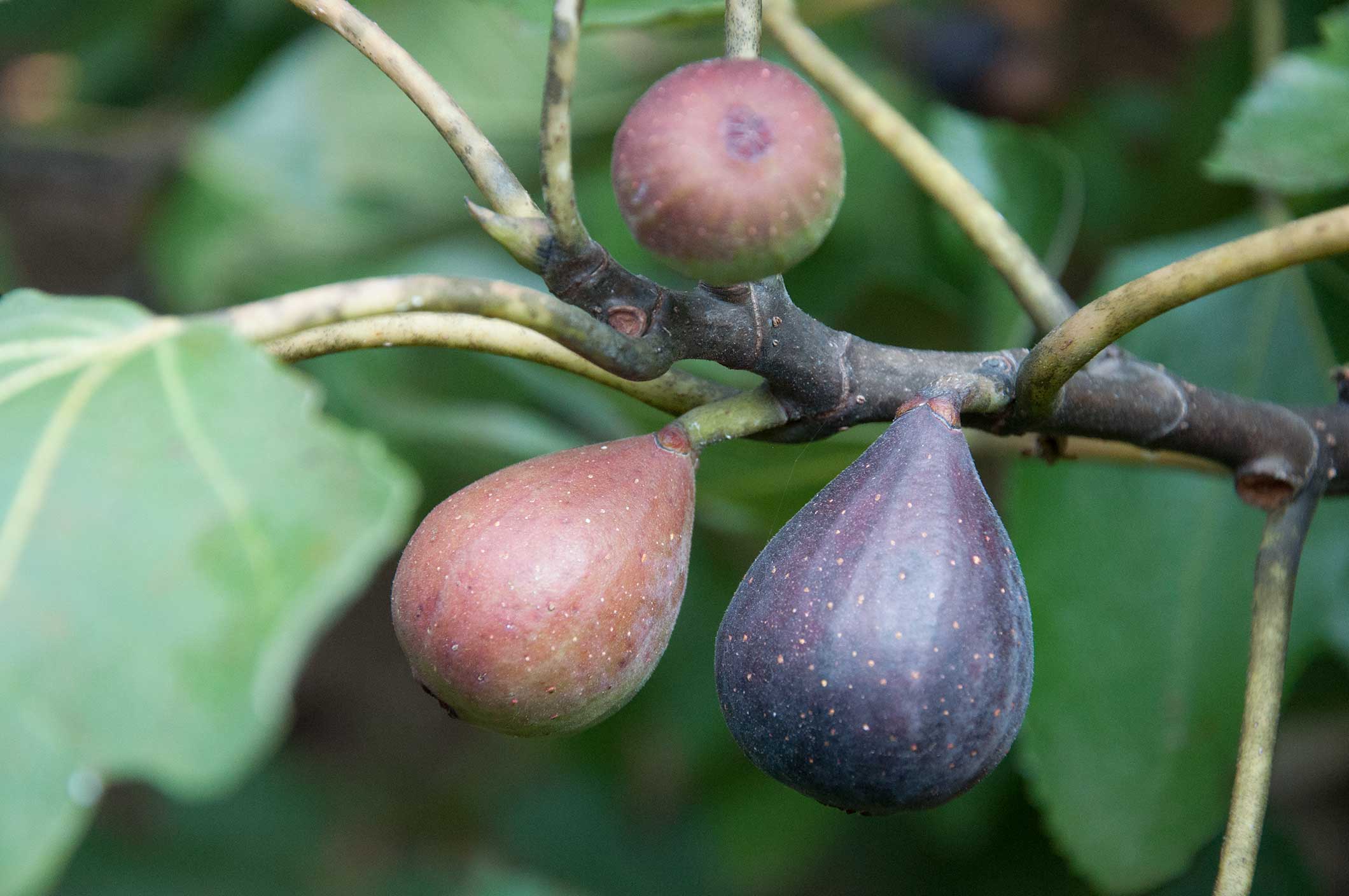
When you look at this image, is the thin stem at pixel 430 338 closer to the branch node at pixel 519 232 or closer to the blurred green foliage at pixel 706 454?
the branch node at pixel 519 232

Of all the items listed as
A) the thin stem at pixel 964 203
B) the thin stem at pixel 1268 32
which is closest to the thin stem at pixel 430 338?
the thin stem at pixel 964 203

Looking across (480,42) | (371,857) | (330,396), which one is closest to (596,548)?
(330,396)

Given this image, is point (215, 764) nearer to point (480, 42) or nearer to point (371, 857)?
point (480, 42)

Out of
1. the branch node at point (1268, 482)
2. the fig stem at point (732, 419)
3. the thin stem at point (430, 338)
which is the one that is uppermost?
the thin stem at point (430, 338)

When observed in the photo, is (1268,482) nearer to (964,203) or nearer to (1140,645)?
(964,203)

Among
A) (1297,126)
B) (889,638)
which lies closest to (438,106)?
(889,638)

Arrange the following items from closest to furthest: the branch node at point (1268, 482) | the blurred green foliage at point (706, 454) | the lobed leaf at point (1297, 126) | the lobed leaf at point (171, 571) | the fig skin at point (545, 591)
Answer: the lobed leaf at point (171, 571)
the fig skin at point (545, 591)
the branch node at point (1268, 482)
the lobed leaf at point (1297, 126)
the blurred green foliage at point (706, 454)
